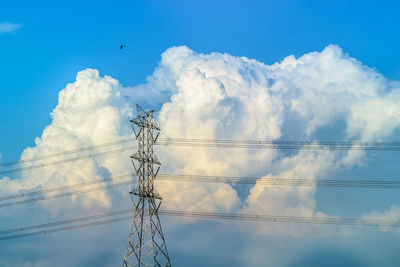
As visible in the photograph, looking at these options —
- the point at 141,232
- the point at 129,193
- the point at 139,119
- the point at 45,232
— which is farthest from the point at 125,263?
the point at 139,119

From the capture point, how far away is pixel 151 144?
93562mm

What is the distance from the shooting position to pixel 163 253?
92.0 meters

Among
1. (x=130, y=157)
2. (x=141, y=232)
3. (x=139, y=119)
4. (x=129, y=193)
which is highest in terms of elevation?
(x=139, y=119)

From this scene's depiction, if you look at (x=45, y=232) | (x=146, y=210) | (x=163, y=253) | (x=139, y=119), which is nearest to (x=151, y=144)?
(x=139, y=119)

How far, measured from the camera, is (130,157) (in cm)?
8906

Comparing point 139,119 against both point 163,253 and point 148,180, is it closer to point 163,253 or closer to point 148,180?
point 148,180

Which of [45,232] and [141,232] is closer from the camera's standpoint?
[141,232]

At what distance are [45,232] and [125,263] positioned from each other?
68.3 feet

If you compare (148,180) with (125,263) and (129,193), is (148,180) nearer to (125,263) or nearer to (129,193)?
(129,193)

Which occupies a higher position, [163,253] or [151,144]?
[151,144]

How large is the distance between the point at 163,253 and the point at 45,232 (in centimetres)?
2686

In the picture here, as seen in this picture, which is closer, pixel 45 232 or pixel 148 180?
pixel 148 180

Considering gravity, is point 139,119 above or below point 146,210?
above

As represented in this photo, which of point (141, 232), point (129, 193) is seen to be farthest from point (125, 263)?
point (129, 193)
